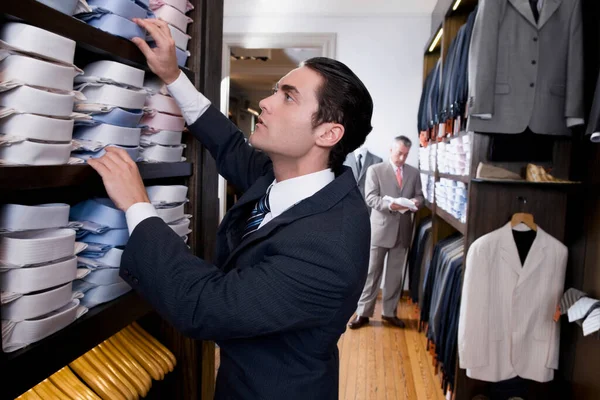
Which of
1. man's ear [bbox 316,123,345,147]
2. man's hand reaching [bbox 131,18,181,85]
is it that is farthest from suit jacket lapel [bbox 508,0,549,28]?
man's hand reaching [bbox 131,18,181,85]

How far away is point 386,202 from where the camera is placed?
4656 millimetres

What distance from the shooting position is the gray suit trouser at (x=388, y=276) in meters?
4.72

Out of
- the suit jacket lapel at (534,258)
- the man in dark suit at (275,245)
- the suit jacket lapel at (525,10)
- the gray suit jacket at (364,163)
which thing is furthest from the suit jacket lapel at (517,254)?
the gray suit jacket at (364,163)

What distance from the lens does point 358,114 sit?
1502 millimetres

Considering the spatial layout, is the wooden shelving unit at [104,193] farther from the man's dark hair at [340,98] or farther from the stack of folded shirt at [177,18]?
the man's dark hair at [340,98]

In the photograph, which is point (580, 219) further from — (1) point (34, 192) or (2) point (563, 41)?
(1) point (34, 192)

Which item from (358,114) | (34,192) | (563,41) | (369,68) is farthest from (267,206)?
(369,68)

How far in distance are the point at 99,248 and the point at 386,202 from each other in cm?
372

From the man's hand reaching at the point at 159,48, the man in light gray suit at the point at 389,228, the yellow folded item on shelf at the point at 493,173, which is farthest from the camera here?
the man in light gray suit at the point at 389,228

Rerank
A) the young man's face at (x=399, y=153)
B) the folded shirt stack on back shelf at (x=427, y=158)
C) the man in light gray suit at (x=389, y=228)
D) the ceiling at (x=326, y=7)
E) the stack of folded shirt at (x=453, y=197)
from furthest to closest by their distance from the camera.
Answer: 1. the ceiling at (x=326, y=7)
2. the young man's face at (x=399, y=153)
3. the man in light gray suit at (x=389, y=228)
4. the folded shirt stack on back shelf at (x=427, y=158)
5. the stack of folded shirt at (x=453, y=197)

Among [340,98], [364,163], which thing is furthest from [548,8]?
[364,163]

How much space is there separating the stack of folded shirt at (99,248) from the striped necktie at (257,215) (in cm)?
38

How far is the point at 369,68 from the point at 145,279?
4867mm

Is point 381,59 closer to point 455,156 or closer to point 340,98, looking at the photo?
point 455,156
